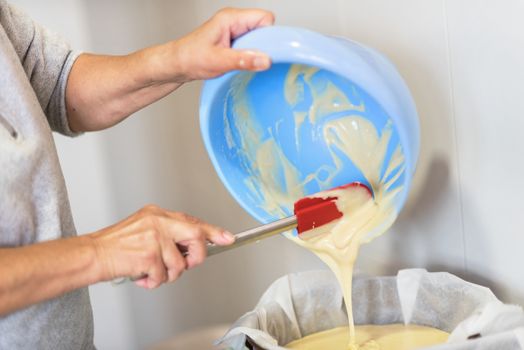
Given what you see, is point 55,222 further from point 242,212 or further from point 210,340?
point 242,212

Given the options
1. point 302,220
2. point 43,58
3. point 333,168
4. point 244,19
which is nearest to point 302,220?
point 302,220

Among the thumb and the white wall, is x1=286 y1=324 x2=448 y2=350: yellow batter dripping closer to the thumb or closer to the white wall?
the white wall

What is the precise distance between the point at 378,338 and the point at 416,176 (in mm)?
213

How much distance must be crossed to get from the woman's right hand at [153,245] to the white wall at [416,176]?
13.9 inches

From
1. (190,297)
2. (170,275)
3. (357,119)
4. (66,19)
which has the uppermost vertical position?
(66,19)

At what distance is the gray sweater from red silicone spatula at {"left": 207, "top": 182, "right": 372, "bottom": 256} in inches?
7.1

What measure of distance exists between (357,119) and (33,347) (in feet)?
1.33

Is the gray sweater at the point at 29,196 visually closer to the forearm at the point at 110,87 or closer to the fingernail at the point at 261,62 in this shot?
the forearm at the point at 110,87

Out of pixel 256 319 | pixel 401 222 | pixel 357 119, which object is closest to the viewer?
pixel 357 119

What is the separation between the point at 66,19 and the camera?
49.4 inches

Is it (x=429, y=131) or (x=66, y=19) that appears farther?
(x=66, y=19)

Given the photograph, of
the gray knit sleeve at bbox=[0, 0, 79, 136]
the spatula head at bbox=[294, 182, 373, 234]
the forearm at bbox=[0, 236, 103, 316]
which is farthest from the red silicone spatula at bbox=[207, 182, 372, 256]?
the gray knit sleeve at bbox=[0, 0, 79, 136]

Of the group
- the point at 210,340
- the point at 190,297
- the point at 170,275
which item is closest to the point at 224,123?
the point at 170,275

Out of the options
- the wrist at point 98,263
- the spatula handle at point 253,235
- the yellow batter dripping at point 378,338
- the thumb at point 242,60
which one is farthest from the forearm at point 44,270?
the yellow batter dripping at point 378,338
